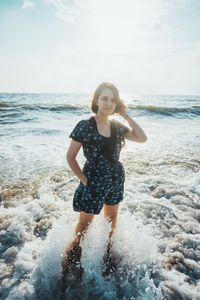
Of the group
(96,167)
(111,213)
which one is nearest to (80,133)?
(96,167)

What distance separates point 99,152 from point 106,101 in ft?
2.18

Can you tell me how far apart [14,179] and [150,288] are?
14.7 feet

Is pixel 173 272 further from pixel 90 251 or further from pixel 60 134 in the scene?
pixel 60 134

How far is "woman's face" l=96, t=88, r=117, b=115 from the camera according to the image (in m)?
2.54

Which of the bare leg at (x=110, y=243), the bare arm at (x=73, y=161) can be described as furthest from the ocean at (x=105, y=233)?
the bare arm at (x=73, y=161)

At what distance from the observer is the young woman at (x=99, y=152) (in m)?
2.45

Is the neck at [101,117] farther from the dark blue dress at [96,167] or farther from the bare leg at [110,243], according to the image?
the bare leg at [110,243]

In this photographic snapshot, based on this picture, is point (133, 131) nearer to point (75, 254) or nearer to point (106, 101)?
point (106, 101)

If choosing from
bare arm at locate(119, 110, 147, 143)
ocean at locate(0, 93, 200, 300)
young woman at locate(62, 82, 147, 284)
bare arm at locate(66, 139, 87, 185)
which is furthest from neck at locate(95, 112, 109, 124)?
ocean at locate(0, 93, 200, 300)

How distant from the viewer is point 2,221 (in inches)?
153

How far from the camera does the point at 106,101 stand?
2549 millimetres

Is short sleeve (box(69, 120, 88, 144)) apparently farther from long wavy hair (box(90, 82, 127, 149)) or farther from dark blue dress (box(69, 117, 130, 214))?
long wavy hair (box(90, 82, 127, 149))

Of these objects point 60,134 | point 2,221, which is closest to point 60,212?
point 2,221

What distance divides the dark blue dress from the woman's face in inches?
7.8
